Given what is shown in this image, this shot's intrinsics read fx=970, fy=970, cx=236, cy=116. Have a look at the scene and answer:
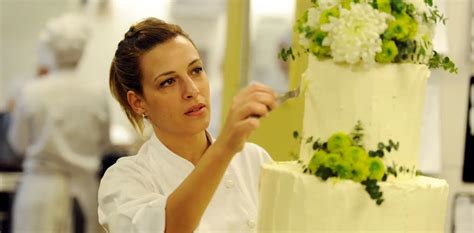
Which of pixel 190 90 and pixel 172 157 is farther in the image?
pixel 172 157

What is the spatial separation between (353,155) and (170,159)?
574 millimetres

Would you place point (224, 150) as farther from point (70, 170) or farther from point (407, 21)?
point (70, 170)

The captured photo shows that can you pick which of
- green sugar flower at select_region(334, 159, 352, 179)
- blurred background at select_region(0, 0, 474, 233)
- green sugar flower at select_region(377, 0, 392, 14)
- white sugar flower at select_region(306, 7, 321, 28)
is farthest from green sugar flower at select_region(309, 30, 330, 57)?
blurred background at select_region(0, 0, 474, 233)

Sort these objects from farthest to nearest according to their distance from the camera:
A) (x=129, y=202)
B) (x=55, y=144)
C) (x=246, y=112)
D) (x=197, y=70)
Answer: (x=55, y=144)
(x=197, y=70)
(x=129, y=202)
(x=246, y=112)


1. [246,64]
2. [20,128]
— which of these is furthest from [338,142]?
[20,128]

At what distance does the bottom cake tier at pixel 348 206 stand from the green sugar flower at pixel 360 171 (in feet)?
0.05

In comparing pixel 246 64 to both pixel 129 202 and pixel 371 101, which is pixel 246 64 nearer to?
pixel 129 202

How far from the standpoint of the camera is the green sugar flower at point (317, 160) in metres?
2.01

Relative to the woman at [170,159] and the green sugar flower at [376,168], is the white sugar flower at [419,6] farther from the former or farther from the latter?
the woman at [170,159]

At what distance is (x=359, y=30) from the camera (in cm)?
194

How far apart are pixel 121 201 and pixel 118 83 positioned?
0.38 m

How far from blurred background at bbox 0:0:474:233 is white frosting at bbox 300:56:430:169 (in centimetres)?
80

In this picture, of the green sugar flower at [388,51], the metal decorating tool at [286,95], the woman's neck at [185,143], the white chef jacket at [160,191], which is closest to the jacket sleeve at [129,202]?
the white chef jacket at [160,191]

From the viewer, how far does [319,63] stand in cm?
206
